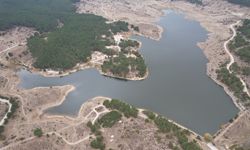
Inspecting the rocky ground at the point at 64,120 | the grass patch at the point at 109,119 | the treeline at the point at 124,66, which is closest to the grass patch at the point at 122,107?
the grass patch at the point at 109,119

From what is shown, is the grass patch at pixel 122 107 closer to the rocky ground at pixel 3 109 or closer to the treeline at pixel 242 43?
the rocky ground at pixel 3 109

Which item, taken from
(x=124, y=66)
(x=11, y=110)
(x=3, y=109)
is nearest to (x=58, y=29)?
(x=124, y=66)

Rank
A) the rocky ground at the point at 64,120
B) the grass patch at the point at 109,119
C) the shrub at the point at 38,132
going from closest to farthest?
1. the rocky ground at the point at 64,120
2. the shrub at the point at 38,132
3. the grass patch at the point at 109,119

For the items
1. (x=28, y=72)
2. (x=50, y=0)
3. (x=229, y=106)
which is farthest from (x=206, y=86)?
(x=50, y=0)

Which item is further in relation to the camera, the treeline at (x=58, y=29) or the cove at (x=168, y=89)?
the treeline at (x=58, y=29)

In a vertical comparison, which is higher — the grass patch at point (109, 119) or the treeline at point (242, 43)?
the treeline at point (242, 43)

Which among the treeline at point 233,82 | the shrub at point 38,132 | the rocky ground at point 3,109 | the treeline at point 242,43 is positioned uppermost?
the treeline at point 242,43

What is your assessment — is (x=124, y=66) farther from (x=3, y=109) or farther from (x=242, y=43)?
(x=242, y=43)

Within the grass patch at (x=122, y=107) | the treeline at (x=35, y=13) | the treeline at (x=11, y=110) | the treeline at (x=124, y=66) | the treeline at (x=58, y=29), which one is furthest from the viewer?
the treeline at (x=35, y=13)
